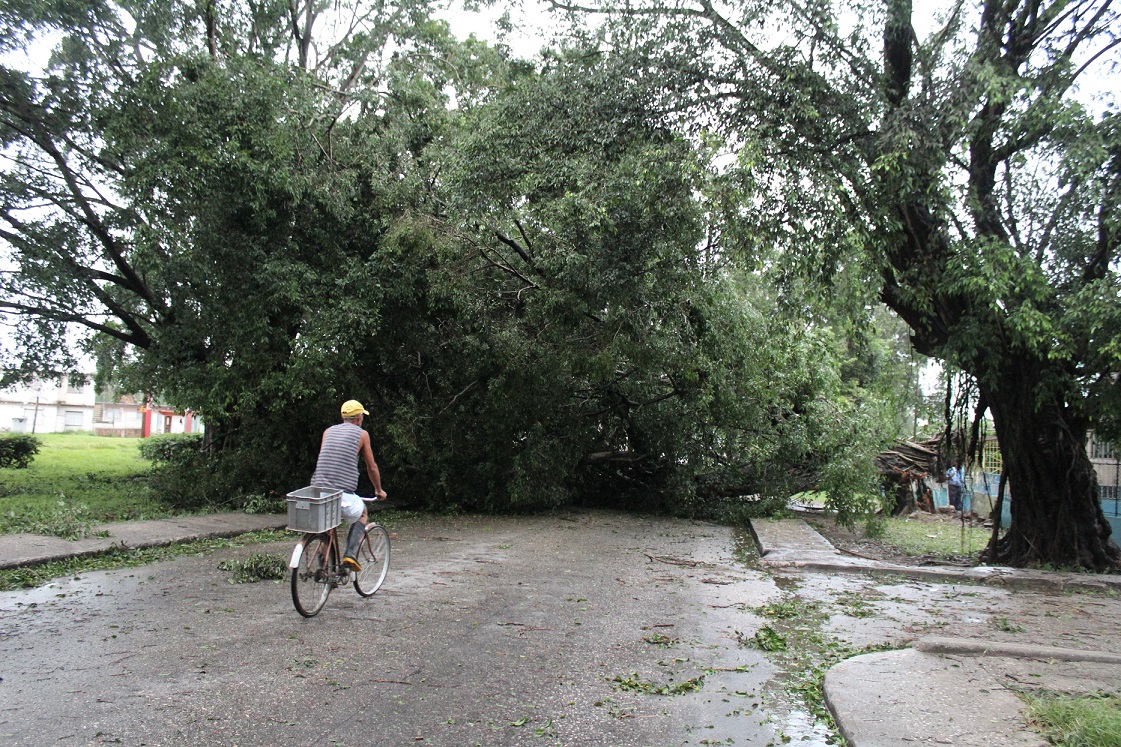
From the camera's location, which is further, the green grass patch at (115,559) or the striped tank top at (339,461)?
the green grass patch at (115,559)

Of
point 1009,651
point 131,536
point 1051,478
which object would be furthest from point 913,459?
point 131,536

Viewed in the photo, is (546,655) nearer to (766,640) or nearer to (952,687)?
(766,640)

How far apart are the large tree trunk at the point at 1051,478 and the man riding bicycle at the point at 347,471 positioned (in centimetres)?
791

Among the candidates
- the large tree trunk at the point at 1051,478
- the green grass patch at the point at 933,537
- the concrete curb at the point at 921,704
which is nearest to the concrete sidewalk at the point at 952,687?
the concrete curb at the point at 921,704

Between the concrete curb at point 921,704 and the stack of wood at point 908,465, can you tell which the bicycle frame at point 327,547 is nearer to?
the concrete curb at point 921,704

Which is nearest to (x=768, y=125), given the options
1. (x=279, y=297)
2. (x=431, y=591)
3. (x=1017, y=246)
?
(x=1017, y=246)

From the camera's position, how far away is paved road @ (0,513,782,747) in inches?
166

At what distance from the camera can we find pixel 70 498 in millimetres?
15375

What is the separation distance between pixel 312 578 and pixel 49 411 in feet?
226

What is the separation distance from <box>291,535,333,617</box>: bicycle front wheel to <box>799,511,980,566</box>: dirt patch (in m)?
7.98

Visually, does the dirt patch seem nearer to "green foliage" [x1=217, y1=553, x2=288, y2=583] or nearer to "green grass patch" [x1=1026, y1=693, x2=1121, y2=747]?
"green grass patch" [x1=1026, y1=693, x2=1121, y2=747]

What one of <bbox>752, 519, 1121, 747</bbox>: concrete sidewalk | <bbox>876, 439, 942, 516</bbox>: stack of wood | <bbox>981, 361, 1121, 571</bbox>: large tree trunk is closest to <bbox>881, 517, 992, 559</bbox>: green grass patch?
<bbox>876, 439, 942, 516</bbox>: stack of wood

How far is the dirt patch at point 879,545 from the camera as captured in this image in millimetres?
11891

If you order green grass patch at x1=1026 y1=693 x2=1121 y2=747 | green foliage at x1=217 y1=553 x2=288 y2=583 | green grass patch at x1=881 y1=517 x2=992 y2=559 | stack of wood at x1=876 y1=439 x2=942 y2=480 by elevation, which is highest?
stack of wood at x1=876 y1=439 x2=942 y2=480
